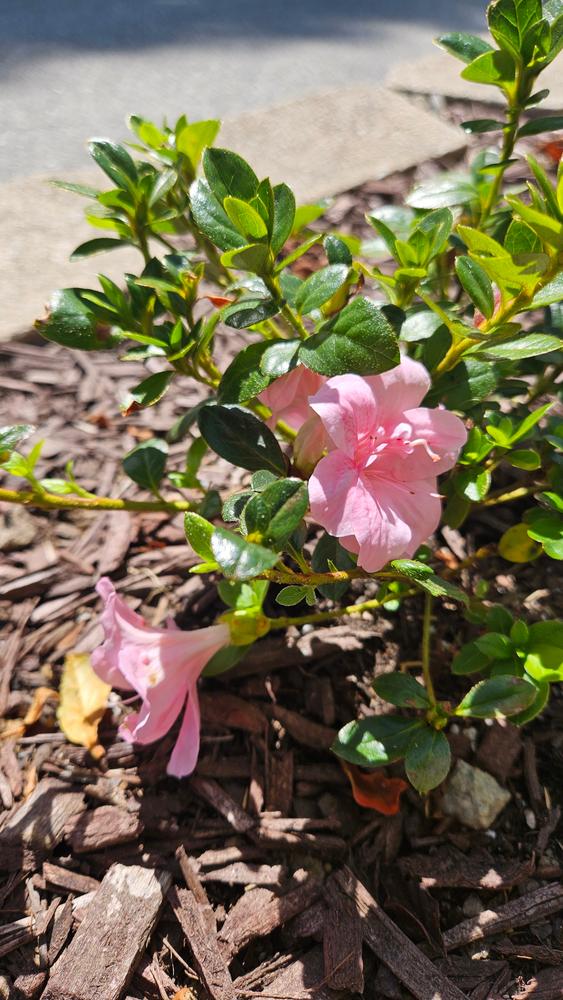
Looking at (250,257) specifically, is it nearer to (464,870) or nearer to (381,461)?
(381,461)

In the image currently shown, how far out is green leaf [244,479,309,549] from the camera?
1037mm

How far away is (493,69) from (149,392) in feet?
2.38

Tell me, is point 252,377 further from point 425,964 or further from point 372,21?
point 372,21

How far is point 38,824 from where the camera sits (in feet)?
4.80

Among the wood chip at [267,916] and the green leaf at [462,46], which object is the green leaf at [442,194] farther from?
the wood chip at [267,916]

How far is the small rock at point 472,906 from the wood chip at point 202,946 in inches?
16.2

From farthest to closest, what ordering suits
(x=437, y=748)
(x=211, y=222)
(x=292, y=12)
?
(x=292, y=12), (x=437, y=748), (x=211, y=222)

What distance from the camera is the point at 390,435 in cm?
114

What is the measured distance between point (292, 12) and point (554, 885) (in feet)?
14.3

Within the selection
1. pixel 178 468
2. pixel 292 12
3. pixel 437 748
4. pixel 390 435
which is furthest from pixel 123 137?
pixel 437 748

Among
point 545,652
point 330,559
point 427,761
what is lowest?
point 427,761

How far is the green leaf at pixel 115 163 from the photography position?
1.33 meters

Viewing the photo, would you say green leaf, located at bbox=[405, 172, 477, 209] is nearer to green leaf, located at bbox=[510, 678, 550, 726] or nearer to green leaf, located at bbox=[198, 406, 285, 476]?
green leaf, located at bbox=[198, 406, 285, 476]

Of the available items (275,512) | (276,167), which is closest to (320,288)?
(275,512)
